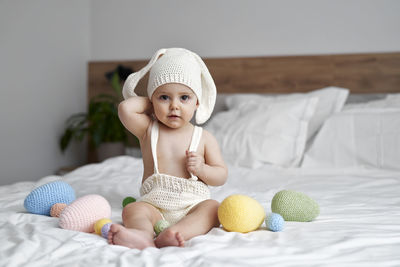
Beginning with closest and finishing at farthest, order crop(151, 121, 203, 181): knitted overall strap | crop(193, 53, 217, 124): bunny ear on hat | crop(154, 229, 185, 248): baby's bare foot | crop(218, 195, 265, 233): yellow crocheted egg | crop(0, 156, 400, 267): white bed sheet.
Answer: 1. crop(0, 156, 400, 267): white bed sheet
2. crop(154, 229, 185, 248): baby's bare foot
3. crop(218, 195, 265, 233): yellow crocheted egg
4. crop(151, 121, 203, 181): knitted overall strap
5. crop(193, 53, 217, 124): bunny ear on hat

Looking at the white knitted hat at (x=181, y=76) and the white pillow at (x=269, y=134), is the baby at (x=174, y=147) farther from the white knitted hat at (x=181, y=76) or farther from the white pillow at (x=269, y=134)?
the white pillow at (x=269, y=134)

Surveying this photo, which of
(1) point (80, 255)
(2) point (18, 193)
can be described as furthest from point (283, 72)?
(1) point (80, 255)

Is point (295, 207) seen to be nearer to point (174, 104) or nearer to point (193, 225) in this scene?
point (193, 225)

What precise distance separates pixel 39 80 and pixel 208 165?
2.04 m

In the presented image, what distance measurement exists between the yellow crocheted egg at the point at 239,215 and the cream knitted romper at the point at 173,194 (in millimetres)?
155

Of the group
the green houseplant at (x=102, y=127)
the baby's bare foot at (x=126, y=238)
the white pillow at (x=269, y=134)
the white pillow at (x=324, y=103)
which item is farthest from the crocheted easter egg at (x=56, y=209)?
the green houseplant at (x=102, y=127)

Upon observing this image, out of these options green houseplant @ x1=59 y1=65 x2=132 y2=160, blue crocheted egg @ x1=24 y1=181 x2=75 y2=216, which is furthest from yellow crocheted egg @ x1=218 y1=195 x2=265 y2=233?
green houseplant @ x1=59 y1=65 x2=132 y2=160

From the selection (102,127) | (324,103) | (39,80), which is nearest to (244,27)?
(324,103)

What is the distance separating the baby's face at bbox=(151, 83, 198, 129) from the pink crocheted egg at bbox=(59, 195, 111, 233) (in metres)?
0.31

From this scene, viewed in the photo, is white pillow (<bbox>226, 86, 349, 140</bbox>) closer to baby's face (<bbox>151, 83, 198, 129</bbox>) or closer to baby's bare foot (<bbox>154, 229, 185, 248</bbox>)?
baby's face (<bbox>151, 83, 198, 129</bbox>)

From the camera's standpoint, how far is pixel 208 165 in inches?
48.8

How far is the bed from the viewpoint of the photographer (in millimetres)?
813

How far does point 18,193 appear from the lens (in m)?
1.48

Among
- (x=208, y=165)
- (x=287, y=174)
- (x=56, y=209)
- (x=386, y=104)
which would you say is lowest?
(x=287, y=174)
